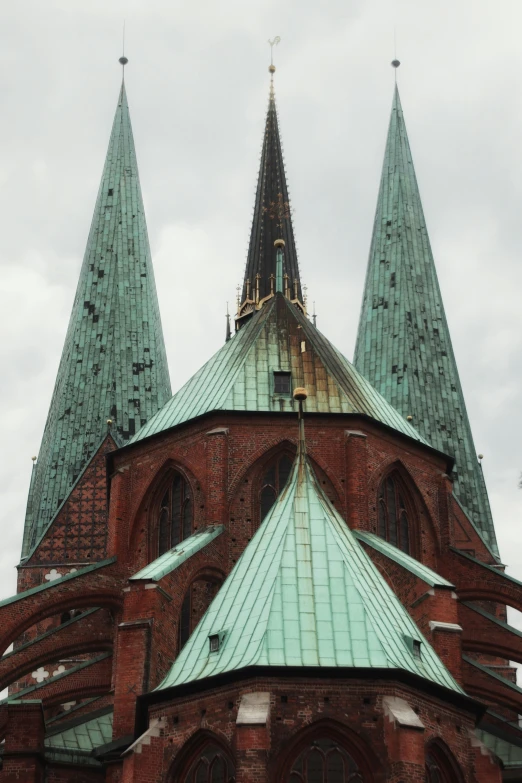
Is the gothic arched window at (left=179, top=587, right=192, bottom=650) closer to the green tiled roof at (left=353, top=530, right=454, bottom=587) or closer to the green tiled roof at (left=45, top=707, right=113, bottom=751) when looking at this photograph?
the green tiled roof at (left=45, top=707, right=113, bottom=751)

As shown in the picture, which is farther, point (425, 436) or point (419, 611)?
point (425, 436)

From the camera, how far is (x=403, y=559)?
3231cm

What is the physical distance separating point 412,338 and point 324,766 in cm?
2444

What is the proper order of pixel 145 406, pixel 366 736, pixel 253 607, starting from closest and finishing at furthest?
pixel 366 736
pixel 253 607
pixel 145 406

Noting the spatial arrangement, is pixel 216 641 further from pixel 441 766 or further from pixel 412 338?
pixel 412 338

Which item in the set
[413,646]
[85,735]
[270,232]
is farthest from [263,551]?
[270,232]

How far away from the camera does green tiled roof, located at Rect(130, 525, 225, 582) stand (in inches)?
1216

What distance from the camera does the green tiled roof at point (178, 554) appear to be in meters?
30.9

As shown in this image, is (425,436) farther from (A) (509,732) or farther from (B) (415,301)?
(A) (509,732)

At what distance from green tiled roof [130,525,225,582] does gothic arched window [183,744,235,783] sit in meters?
5.27

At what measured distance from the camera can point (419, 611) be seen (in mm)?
30781

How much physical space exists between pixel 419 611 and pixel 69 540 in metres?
18.1

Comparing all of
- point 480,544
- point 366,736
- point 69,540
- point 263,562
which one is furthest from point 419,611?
point 69,540

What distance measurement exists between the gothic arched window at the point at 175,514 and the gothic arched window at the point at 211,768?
9.05 meters
